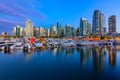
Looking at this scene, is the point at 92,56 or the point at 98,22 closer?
the point at 92,56

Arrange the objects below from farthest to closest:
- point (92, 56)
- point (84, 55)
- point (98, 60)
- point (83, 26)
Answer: point (83, 26) < point (84, 55) < point (92, 56) < point (98, 60)

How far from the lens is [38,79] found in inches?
561

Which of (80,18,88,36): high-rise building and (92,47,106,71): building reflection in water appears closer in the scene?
(92,47,106,71): building reflection in water

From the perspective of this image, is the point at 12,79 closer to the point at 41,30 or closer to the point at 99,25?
the point at 41,30

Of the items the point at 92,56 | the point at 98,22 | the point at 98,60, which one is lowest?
the point at 98,60

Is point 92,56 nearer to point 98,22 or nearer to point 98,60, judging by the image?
point 98,60

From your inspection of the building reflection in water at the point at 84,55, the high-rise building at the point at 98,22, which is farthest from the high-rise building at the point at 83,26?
the building reflection in water at the point at 84,55

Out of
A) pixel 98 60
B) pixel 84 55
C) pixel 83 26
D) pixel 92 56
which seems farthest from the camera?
pixel 83 26

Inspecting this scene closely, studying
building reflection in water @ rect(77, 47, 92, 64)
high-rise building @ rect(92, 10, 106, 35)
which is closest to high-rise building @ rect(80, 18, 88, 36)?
high-rise building @ rect(92, 10, 106, 35)

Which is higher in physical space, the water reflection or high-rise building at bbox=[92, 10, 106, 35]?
high-rise building at bbox=[92, 10, 106, 35]

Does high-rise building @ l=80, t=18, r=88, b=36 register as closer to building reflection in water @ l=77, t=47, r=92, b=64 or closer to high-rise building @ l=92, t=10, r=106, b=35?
high-rise building @ l=92, t=10, r=106, b=35

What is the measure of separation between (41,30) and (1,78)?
124562mm

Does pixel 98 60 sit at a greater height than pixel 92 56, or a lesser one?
lesser

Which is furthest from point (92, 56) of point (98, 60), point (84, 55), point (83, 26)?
point (83, 26)
